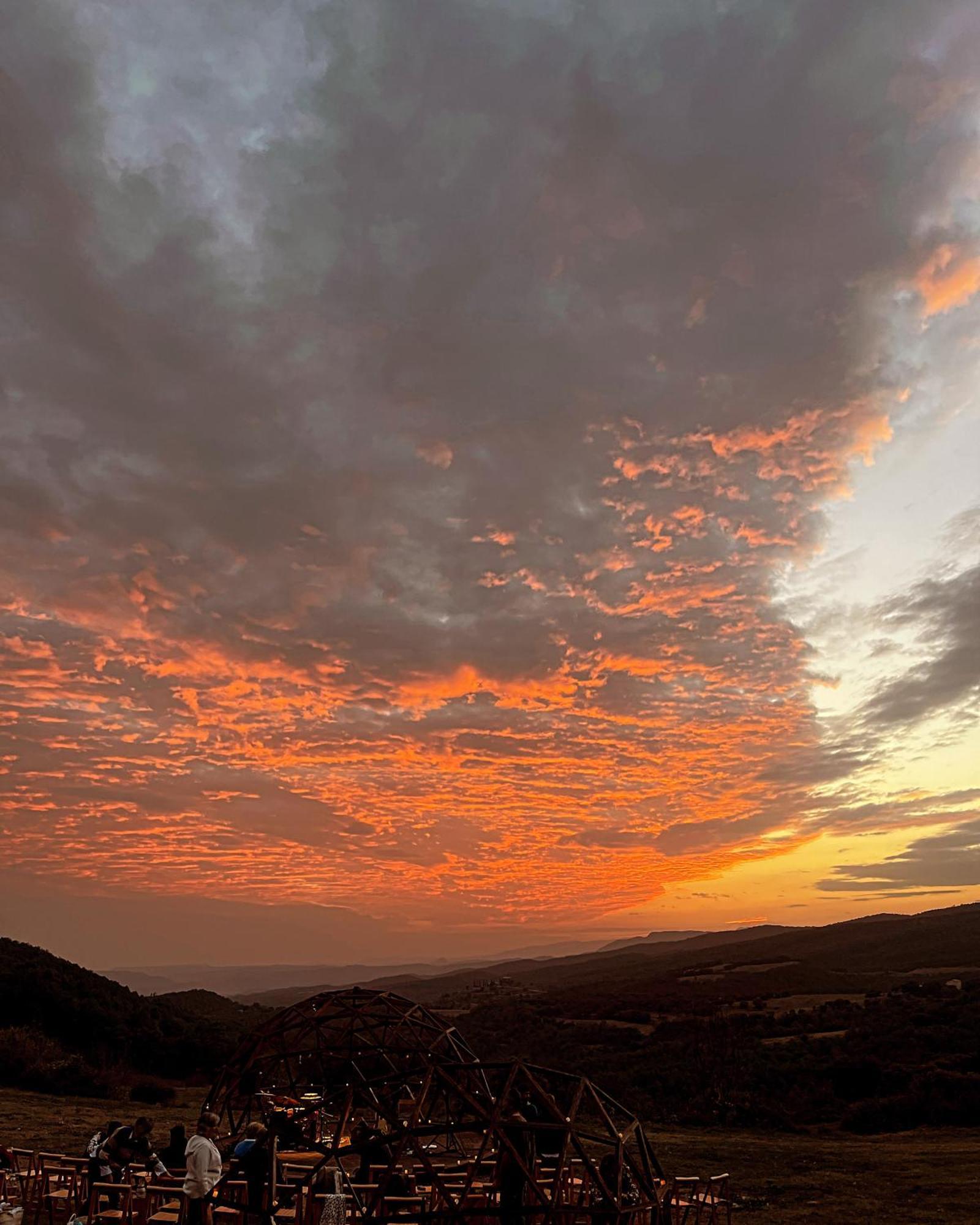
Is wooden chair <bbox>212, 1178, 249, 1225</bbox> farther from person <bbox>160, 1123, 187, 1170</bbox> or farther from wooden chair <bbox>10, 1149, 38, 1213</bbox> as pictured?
wooden chair <bbox>10, 1149, 38, 1213</bbox>

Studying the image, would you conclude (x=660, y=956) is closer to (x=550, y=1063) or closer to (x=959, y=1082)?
(x=550, y=1063)

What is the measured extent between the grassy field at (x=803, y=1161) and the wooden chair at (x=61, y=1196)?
6175mm

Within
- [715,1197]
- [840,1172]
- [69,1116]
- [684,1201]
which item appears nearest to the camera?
[715,1197]

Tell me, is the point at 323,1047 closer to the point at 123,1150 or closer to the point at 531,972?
the point at 123,1150

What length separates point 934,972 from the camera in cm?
6119

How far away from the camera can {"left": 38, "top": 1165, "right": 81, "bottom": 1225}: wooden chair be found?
12.4 metres

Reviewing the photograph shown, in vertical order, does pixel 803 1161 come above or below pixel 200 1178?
below

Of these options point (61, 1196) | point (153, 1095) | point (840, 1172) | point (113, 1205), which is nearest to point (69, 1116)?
point (153, 1095)

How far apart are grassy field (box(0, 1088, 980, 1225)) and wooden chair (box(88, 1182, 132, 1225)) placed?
7899 millimetres

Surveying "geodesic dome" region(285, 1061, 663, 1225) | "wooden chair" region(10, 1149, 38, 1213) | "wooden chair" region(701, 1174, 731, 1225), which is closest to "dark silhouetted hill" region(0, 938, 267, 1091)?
"wooden chair" region(10, 1149, 38, 1213)

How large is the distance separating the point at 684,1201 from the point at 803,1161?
1013 centimetres

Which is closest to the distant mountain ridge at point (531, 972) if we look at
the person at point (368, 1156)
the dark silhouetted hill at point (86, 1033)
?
the dark silhouetted hill at point (86, 1033)

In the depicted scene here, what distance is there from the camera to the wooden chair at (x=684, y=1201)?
492 inches

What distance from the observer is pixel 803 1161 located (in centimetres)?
2152
